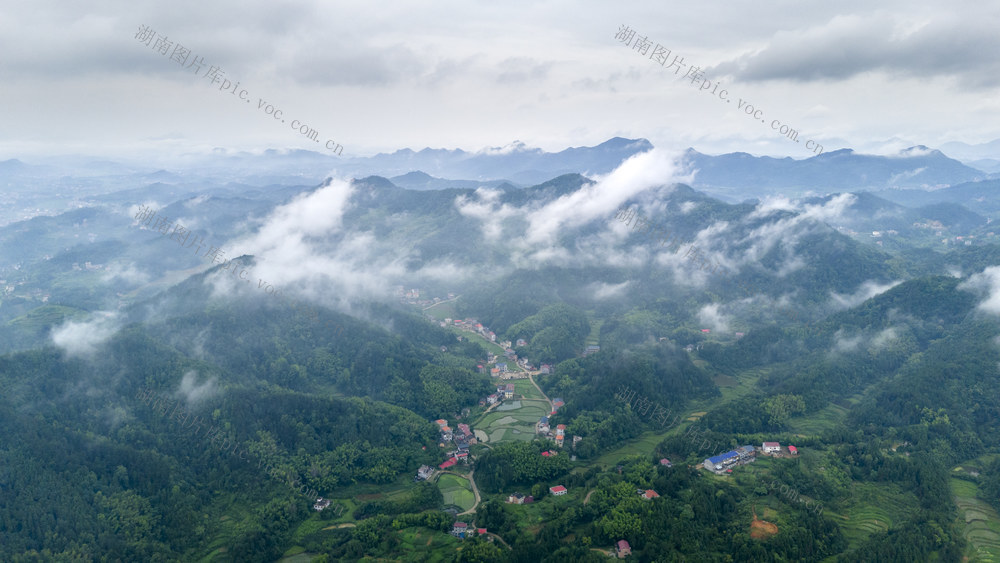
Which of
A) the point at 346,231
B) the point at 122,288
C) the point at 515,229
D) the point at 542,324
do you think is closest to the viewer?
the point at 542,324

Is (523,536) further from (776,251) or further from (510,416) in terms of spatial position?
(776,251)

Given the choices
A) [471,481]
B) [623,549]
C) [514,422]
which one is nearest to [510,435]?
[514,422]

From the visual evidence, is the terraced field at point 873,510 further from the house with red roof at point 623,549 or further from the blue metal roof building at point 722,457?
the house with red roof at point 623,549

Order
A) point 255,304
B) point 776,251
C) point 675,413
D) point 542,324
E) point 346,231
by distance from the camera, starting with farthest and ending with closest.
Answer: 1. point 346,231
2. point 776,251
3. point 542,324
4. point 255,304
5. point 675,413

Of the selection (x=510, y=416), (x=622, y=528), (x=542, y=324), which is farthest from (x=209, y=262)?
(x=622, y=528)

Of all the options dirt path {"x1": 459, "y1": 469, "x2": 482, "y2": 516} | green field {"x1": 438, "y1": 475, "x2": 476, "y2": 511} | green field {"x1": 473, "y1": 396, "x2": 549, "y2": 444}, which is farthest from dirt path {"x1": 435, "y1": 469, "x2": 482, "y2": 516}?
green field {"x1": 473, "y1": 396, "x2": 549, "y2": 444}

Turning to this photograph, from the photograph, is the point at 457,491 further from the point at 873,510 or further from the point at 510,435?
the point at 873,510

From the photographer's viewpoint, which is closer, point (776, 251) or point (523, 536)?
point (523, 536)
